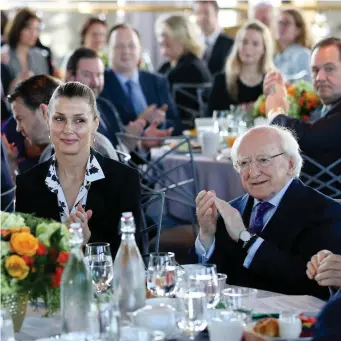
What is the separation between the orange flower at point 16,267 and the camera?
2439mm

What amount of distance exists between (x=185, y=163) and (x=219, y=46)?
4994 millimetres

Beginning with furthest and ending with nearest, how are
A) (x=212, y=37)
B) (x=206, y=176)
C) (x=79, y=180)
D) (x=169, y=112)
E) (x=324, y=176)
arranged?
1. (x=212, y=37)
2. (x=169, y=112)
3. (x=206, y=176)
4. (x=324, y=176)
5. (x=79, y=180)

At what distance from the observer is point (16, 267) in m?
2.44

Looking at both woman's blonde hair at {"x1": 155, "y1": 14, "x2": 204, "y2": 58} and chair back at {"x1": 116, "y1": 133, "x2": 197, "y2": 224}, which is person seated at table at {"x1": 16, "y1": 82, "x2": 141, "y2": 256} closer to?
chair back at {"x1": 116, "y1": 133, "x2": 197, "y2": 224}

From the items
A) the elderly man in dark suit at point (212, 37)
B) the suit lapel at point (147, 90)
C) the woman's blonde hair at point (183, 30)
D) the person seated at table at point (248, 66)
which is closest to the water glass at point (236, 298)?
the suit lapel at point (147, 90)

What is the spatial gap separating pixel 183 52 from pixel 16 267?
700cm

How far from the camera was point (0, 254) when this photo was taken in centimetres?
246

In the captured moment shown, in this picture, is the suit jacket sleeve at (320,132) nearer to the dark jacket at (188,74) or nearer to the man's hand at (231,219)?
the man's hand at (231,219)

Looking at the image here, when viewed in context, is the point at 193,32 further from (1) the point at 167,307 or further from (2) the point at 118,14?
(1) the point at 167,307

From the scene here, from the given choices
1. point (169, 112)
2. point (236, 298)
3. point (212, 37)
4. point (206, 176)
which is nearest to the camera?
point (236, 298)

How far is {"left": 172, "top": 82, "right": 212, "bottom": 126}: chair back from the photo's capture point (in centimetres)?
914

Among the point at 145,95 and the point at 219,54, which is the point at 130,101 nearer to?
the point at 145,95

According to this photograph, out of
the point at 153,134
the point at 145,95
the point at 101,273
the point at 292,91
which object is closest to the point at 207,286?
the point at 101,273

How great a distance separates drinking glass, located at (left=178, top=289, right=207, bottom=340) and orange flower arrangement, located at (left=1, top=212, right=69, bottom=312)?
0.34 meters
